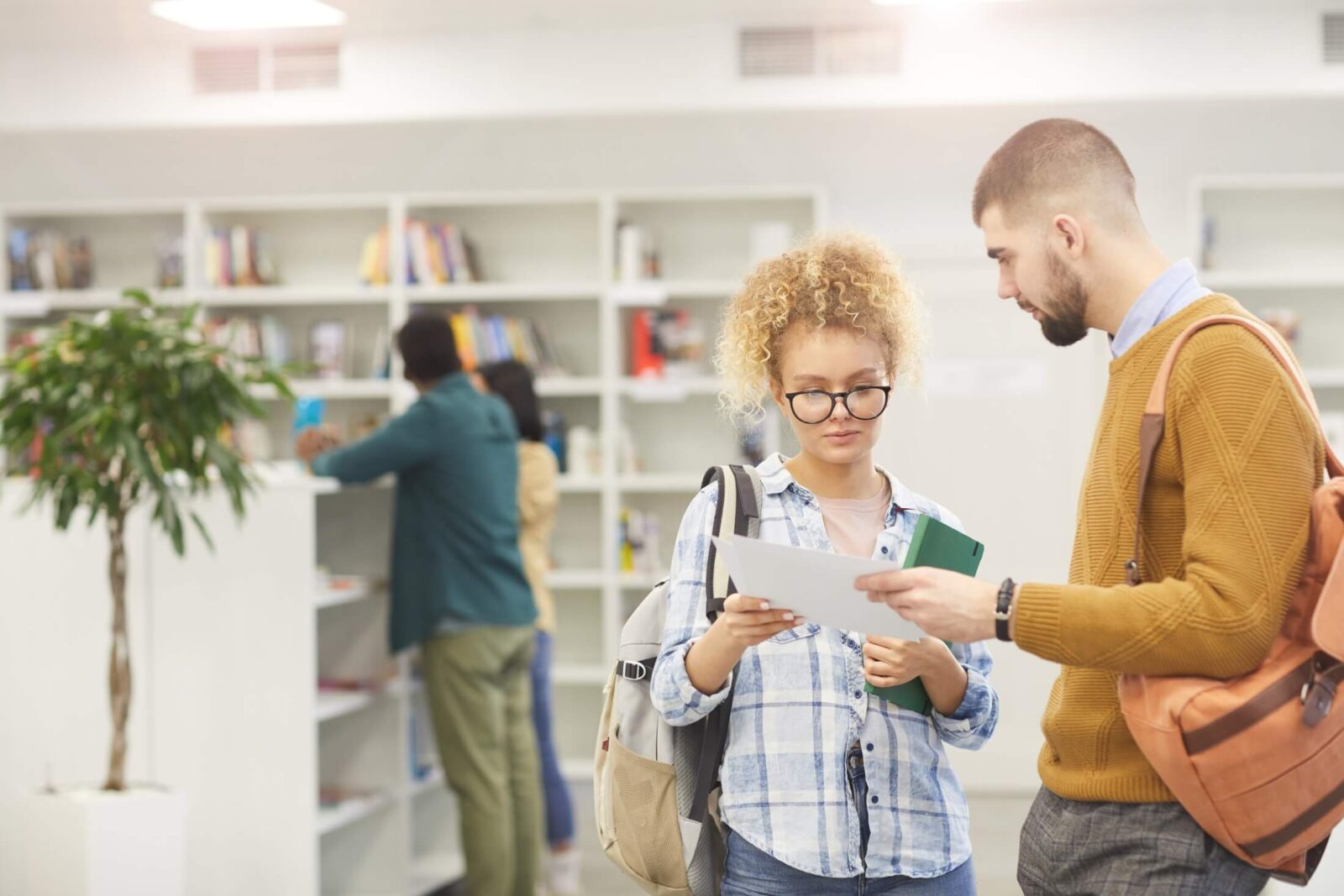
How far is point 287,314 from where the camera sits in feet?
20.1

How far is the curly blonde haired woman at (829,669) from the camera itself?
156 cm

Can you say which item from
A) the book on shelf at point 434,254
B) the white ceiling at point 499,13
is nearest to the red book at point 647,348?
the book on shelf at point 434,254

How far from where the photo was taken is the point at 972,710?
5.30 ft

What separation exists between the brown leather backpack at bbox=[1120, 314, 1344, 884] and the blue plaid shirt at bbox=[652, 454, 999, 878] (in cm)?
35

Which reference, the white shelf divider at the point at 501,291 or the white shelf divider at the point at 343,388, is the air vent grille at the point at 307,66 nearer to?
the white shelf divider at the point at 501,291

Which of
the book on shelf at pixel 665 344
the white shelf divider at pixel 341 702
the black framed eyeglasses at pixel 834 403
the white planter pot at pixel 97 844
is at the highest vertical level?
the book on shelf at pixel 665 344

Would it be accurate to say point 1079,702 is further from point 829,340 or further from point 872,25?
point 872,25

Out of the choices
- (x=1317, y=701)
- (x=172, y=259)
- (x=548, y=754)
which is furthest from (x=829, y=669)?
(x=172, y=259)

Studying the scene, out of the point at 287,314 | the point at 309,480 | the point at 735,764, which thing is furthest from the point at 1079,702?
the point at 287,314

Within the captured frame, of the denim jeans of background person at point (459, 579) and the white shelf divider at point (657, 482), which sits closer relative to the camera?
the denim jeans of background person at point (459, 579)

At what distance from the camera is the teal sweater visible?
12.0ft

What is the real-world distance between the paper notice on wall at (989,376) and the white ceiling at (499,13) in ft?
4.87

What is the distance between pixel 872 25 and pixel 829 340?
13.5 feet

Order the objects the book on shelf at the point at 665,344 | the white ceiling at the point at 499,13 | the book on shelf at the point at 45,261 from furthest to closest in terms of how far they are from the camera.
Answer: the book on shelf at the point at 45,261, the book on shelf at the point at 665,344, the white ceiling at the point at 499,13
